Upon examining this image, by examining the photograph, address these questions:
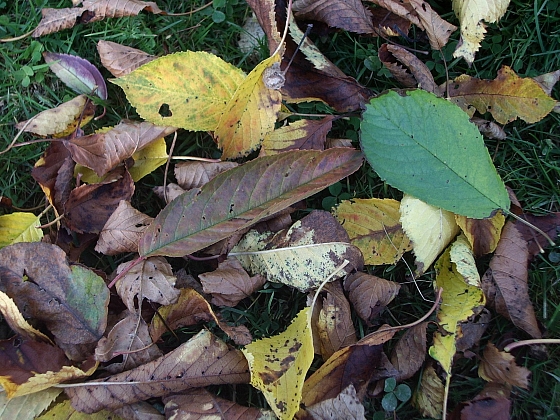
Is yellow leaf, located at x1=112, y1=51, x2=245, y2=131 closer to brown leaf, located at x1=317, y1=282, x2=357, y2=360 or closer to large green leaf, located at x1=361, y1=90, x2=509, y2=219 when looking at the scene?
large green leaf, located at x1=361, y1=90, x2=509, y2=219

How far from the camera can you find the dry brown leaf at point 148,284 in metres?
1.71

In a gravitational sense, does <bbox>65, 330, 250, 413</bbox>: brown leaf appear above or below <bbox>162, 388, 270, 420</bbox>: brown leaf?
above

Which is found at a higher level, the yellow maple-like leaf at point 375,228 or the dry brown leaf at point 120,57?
the dry brown leaf at point 120,57

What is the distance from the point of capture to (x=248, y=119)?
1812 mm

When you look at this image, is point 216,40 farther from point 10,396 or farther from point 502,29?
point 10,396

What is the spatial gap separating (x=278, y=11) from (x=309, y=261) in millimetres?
918

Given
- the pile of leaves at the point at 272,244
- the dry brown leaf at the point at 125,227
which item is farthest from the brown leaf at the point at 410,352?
the dry brown leaf at the point at 125,227

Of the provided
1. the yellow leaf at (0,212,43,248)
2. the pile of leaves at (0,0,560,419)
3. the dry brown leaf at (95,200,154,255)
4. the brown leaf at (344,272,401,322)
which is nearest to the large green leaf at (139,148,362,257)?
the pile of leaves at (0,0,560,419)

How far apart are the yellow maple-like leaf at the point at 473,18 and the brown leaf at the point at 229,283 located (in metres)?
1.05

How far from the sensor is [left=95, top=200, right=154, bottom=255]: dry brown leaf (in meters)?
1.79

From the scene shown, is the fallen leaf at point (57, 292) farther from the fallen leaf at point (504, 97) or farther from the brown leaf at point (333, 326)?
the fallen leaf at point (504, 97)

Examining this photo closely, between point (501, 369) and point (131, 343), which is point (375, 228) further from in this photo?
point (131, 343)

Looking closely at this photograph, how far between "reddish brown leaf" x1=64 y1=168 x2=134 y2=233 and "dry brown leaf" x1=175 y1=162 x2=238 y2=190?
170 millimetres

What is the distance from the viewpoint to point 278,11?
194cm
